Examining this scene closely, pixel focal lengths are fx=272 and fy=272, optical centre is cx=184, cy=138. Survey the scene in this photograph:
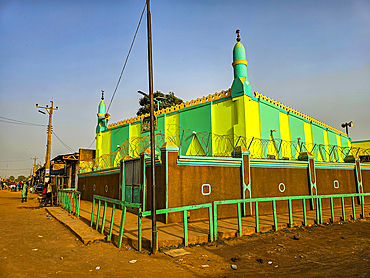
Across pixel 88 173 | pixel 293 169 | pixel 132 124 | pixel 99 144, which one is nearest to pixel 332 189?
pixel 293 169

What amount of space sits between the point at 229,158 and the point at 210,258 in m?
5.92

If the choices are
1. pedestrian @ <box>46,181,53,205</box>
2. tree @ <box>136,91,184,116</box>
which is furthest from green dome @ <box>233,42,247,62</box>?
tree @ <box>136,91,184,116</box>

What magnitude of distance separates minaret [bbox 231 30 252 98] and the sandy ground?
27.3 ft

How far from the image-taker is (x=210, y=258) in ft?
19.8

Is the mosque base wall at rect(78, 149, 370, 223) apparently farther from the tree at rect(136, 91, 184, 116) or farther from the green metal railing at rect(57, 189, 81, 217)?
the tree at rect(136, 91, 184, 116)

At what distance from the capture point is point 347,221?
10.9m

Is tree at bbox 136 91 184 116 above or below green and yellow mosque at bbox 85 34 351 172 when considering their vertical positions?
above

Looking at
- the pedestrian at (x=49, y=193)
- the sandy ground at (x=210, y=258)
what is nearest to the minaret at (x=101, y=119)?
the pedestrian at (x=49, y=193)

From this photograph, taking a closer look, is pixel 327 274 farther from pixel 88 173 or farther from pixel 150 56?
pixel 88 173

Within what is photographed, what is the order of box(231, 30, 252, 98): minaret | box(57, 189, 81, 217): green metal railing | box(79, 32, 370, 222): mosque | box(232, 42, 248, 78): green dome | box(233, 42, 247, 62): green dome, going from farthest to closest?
box(233, 42, 247, 62): green dome
box(232, 42, 248, 78): green dome
box(231, 30, 252, 98): minaret
box(57, 189, 81, 217): green metal railing
box(79, 32, 370, 222): mosque

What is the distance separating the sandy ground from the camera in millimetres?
5215

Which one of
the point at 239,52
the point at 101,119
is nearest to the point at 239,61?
the point at 239,52

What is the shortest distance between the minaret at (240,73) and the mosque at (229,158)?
5cm

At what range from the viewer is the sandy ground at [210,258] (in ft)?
17.1
